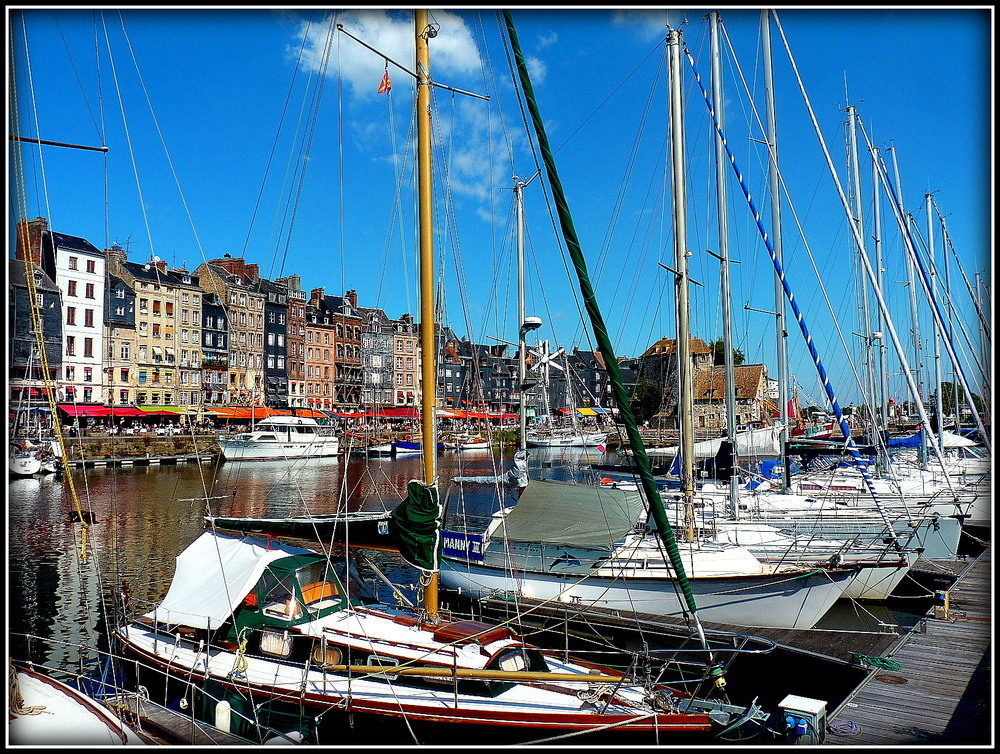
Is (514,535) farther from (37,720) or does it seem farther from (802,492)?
(802,492)

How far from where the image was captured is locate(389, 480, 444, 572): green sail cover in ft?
38.2

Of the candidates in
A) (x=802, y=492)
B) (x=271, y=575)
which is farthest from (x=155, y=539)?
(x=802, y=492)

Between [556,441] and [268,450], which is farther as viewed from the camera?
[556,441]

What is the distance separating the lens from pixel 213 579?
41.5 feet

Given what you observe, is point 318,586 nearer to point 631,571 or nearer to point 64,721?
point 64,721

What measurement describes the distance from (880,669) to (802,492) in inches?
589

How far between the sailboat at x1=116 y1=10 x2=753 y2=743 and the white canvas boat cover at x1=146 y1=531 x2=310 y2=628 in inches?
1.0

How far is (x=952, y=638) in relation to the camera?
13391 mm

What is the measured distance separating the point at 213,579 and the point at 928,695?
12229 mm

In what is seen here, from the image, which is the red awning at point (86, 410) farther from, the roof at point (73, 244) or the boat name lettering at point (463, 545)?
the boat name lettering at point (463, 545)

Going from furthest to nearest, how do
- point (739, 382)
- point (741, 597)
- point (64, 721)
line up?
point (739, 382) < point (741, 597) < point (64, 721)

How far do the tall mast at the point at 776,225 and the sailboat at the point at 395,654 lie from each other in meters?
15.9

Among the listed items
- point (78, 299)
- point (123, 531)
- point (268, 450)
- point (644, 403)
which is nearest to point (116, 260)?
point (78, 299)

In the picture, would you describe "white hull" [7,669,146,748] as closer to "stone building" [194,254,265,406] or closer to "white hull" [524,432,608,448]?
"stone building" [194,254,265,406]
